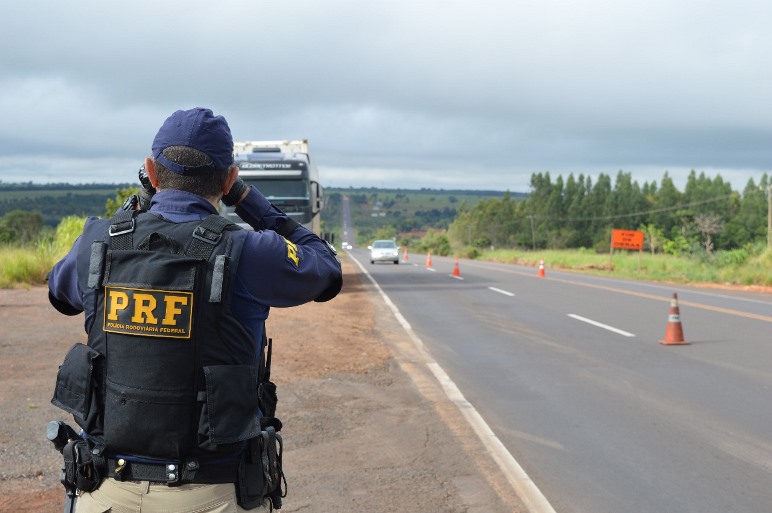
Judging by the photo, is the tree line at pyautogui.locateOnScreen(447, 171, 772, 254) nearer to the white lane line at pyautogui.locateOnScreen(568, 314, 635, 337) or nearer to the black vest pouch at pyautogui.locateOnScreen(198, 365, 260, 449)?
the white lane line at pyautogui.locateOnScreen(568, 314, 635, 337)

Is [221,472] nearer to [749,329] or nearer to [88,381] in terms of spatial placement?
[88,381]

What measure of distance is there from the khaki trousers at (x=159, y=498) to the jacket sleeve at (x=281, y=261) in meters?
0.59

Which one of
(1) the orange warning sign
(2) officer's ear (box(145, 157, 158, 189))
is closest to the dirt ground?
(2) officer's ear (box(145, 157, 158, 189))

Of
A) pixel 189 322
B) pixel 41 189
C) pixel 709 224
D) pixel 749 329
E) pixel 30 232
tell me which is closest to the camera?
pixel 189 322

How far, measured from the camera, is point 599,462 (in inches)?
257

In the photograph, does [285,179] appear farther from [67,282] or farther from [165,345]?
[165,345]

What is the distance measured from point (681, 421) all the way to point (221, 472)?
20.1ft

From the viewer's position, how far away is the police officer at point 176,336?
2.62m

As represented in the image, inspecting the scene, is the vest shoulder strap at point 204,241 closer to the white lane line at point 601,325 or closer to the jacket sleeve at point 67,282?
the jacket sleeve at point 67,282

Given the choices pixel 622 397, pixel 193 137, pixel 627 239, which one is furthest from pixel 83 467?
pixel 627 239

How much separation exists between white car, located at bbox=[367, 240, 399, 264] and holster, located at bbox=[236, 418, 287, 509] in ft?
151

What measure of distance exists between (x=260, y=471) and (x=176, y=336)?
1.70 ft

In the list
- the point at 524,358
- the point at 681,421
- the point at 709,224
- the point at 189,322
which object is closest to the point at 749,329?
the point at 524,358

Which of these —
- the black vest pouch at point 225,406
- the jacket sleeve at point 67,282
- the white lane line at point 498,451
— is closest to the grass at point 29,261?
the white lane line at point 498,451
